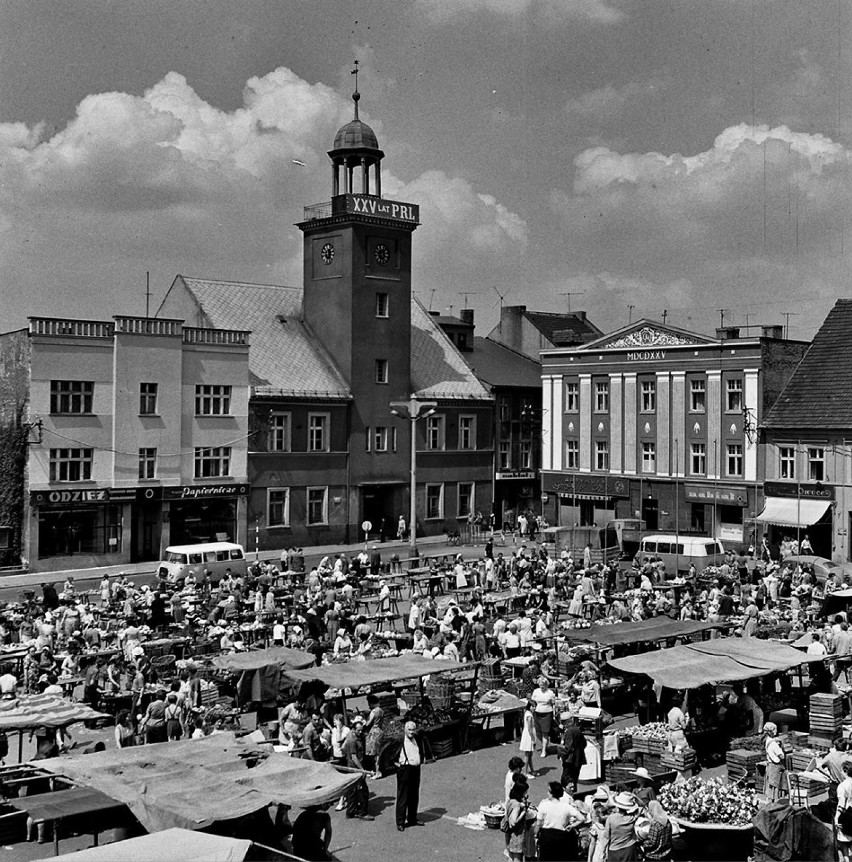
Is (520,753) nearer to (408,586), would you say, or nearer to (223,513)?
(408,586)

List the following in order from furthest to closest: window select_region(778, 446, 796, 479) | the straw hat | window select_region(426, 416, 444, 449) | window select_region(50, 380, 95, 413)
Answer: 1. window select_region(426, 416, 444, 449)
2. window select_region(778, 446, 796, 479)
3. window select_region(50, 380, 95, 413)
4. the straw hat

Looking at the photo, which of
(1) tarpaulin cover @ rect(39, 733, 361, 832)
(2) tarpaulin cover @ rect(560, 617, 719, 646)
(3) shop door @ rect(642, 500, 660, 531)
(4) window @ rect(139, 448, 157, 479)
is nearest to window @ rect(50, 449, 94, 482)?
(4) window @ rect(139, 448, 157, 479)

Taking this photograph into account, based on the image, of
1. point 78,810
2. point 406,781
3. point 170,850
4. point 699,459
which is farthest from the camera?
point 699,459

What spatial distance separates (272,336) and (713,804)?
46.2m

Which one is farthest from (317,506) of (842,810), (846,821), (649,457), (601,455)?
(846,821)

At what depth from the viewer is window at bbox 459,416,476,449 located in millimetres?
64000

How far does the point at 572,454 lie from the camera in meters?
63.8

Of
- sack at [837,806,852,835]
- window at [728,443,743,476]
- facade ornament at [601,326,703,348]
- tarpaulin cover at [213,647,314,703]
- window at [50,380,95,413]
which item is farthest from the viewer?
facade ornament at [601,326,703,348]

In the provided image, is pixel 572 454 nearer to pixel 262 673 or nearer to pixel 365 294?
pixel 365 294

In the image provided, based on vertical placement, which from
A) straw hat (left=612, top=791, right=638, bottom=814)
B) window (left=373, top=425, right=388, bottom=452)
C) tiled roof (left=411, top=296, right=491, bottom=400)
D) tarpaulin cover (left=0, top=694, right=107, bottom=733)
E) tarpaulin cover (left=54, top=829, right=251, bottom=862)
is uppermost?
tiled roof (left=411, top=296, right=491, bottom=400)

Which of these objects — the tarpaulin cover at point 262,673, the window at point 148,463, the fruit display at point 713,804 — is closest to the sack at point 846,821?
the fruit display at point 713,804

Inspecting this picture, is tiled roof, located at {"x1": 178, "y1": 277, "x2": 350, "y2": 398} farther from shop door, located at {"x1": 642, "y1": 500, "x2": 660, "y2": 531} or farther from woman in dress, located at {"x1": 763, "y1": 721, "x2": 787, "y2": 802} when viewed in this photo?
woman in dress, located at {"x1": 763, "y1": 721, "x2": 787, "y2": 802}

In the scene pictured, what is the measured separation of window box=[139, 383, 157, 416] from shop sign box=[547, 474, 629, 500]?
23404 millimetres

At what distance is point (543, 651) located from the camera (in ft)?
95.2
